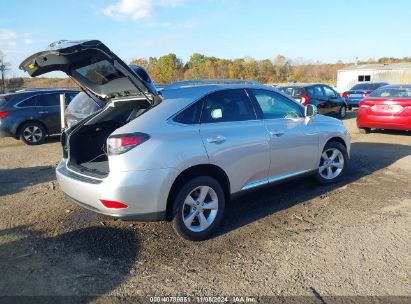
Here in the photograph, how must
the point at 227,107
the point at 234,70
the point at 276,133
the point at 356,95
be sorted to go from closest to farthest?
the point at 227,107 < the point at 276,133 < the point at 356,95 < the point at 234,70

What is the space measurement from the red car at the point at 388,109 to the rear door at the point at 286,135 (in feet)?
17.8

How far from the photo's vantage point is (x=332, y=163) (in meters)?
6.05

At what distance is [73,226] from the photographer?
4.63m

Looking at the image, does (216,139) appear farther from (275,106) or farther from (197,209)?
(275,106)

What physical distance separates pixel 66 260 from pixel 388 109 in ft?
29.6

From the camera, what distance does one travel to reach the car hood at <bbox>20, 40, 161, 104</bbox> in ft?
11.9

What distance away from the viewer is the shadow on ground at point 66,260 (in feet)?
10.8

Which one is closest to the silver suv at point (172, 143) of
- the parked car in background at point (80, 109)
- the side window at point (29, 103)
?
the parked car in background at point (80, 109)

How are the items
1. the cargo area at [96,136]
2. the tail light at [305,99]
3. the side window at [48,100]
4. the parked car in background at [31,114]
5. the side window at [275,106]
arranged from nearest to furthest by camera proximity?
the cargo area at [96,136] → the side window at [275,106] → the parked car in background at [31,114] → the side window at [48,100] → the tail light at [305,99]

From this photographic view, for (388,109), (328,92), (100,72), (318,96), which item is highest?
(100,72)

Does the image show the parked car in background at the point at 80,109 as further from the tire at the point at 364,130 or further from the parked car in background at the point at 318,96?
the tire at the point at 364,130

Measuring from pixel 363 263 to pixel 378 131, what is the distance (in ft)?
28.8

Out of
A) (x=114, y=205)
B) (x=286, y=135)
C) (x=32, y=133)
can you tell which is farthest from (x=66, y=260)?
(x=32, y=133)

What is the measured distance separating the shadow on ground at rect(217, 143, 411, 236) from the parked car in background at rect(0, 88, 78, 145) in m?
7.77
